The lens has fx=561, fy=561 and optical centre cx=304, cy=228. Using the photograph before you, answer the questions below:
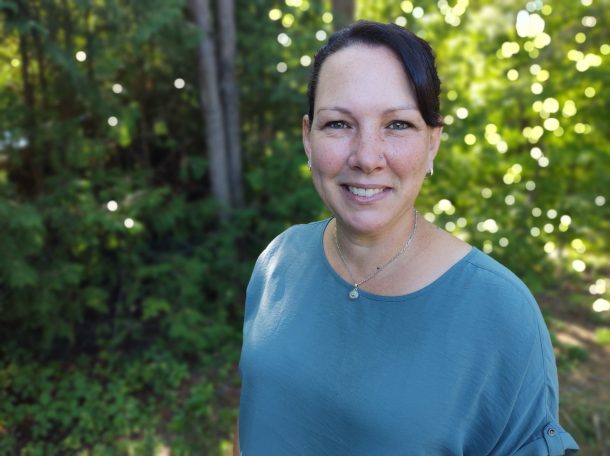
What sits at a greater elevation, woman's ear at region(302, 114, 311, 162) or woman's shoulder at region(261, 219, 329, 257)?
woman's ear at region(302, 114, 311, 162)

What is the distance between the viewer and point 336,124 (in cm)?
126

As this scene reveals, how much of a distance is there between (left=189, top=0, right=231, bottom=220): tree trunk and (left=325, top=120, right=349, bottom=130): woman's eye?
4366 mm

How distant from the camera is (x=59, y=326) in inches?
177

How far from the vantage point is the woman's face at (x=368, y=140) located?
119cm

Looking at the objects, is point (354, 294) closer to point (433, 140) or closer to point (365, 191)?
point (365, 191)

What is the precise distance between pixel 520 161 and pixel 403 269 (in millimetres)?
4116

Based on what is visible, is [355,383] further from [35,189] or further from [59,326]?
[35,189]

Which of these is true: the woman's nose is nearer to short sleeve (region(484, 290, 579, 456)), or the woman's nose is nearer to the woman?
the woman

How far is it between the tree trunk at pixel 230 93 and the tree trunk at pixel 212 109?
8 centimetres

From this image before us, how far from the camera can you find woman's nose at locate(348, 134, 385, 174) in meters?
1.21

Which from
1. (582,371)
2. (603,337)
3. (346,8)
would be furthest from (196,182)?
(603,337)

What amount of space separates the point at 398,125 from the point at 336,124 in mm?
139

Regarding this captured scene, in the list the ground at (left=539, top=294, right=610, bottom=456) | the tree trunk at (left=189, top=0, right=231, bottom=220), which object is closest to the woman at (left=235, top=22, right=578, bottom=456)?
the ground at (left=539, top=294, right=610, bottom=456)

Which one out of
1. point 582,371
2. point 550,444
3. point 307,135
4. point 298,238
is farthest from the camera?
point 582,371
